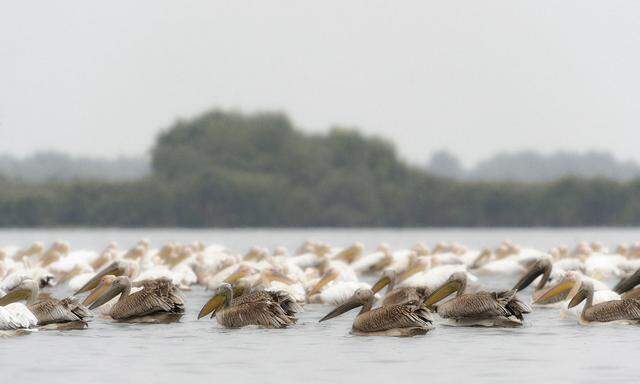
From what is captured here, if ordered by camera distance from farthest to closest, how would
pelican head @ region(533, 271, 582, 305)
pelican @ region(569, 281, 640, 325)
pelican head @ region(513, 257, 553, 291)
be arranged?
pelican head @ region(513, 257, 553, 291) → pelican head @ region(533, 271, 582, 305) → pelican @ region(569, 281, 640, 325)

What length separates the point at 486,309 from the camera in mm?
11281

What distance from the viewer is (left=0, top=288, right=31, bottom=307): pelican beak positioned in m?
11.9

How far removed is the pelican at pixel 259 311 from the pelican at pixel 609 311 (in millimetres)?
2398

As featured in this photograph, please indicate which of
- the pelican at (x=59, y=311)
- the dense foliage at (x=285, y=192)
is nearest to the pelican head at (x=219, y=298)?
the pelican at (x=59, y=311)

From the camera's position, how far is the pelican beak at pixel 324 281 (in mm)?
14479

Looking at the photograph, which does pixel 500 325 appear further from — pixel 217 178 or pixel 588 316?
pixel 217 178

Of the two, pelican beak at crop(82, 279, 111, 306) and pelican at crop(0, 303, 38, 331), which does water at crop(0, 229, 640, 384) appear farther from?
pelican beak at crop(82, 279, 111, 306)

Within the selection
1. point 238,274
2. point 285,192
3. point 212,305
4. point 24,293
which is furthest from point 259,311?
point 285,192

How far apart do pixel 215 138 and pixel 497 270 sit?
3765 cm

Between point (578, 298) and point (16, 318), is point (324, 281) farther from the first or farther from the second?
point (16, 318)

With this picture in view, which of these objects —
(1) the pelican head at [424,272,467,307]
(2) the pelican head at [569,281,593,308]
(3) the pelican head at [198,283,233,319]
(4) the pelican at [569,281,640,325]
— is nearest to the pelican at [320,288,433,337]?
(1) the pelican head at [424,272,467,307]

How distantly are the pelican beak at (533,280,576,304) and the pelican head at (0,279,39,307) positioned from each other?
4.83 metres

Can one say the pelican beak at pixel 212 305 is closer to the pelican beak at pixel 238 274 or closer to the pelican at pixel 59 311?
the pelican at pixel 59 311

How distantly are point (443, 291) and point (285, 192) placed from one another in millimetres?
42050
